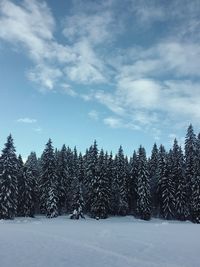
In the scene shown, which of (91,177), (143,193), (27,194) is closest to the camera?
(27,194)

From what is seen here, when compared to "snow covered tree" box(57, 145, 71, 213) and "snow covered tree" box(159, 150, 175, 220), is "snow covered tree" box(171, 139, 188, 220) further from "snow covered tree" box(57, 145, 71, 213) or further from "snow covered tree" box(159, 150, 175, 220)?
"snow covered tree" box(57, 145, 71, 213)

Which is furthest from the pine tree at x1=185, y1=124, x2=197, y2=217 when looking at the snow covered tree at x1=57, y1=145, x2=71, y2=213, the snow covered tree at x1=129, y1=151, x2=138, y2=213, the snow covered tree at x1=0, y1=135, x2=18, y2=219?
the snow covered tree at x1=0, y1=135, x2=18, y2=219

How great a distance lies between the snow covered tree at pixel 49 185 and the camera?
69912 millimetres

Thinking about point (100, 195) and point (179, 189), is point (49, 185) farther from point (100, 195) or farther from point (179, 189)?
point (179, 189)

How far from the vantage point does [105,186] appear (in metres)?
73.4

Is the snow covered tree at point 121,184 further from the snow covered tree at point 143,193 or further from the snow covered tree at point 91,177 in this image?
the snow covered tree at point 91,177

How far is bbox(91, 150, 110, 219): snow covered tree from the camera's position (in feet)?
234

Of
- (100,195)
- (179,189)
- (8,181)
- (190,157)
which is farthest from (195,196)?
(8,181)

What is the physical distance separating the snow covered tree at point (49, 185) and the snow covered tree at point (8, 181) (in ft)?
25.3

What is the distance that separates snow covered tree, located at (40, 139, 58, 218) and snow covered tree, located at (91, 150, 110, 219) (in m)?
7.97

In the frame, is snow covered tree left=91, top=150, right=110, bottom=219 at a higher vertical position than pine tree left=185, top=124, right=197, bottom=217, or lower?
lower

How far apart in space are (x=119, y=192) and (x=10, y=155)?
92.5 feet

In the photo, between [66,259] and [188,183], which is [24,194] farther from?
[66,259]

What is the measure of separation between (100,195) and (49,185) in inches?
429
